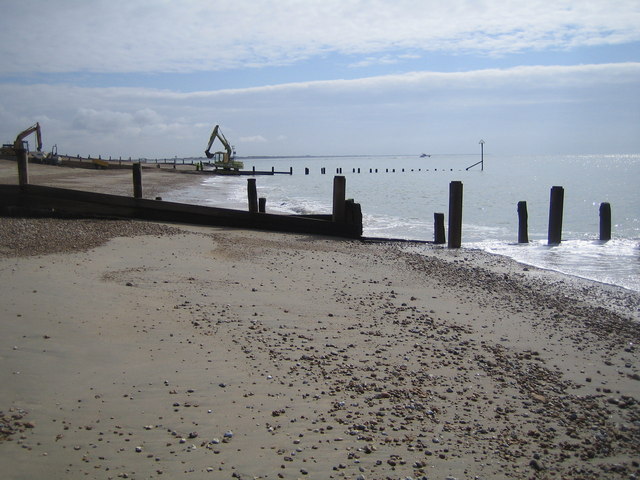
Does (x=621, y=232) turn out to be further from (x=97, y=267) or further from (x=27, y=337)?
(x=27, y=337)

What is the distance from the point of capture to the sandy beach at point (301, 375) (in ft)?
12.0

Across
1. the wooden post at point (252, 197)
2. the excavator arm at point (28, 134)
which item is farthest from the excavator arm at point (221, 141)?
the wooden post at point (252, 197)

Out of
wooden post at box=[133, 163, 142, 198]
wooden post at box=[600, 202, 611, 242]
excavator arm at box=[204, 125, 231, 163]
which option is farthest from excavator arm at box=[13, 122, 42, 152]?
wooden post at box=[600, 202, 611, 242]

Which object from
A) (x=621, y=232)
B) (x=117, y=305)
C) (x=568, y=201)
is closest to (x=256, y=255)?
(x=117, y=305)

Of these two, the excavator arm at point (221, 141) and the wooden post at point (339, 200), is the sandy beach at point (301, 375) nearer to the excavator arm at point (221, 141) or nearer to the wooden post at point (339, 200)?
the wooden post at point (339, 200)

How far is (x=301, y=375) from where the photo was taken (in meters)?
4.89

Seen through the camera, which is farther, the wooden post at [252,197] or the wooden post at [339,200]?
the wooden post at [252,197]

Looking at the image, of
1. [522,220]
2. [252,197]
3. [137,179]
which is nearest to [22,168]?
[137,179]

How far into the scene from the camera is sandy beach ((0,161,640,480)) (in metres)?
3.65

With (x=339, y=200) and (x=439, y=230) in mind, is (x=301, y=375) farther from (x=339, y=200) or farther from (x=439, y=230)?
(x=439, y=230)

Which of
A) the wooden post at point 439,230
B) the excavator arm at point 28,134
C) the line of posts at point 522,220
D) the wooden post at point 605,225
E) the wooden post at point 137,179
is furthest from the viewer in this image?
the excavator arm at point 28,134

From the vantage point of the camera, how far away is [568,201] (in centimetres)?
3653

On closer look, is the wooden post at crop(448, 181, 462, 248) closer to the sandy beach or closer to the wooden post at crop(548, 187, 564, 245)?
the wooden post at crop(548, 187, 564, 245)

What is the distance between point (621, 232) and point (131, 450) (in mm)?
21673
